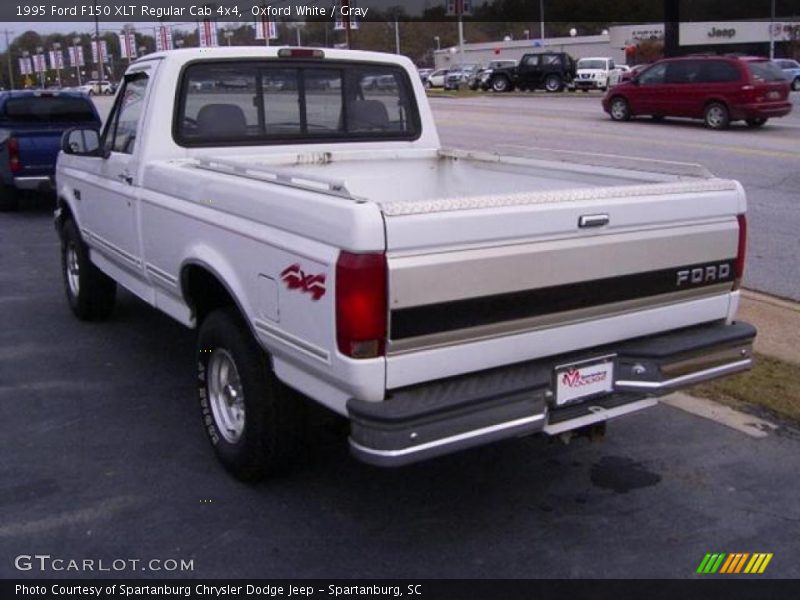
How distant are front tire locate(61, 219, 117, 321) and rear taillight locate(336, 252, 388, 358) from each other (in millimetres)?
4267

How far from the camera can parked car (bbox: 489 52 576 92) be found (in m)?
47.2

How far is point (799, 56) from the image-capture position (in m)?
70.7

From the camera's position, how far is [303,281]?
143 inches

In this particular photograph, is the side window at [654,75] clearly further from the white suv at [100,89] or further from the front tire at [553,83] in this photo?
the white suv at [100,89]

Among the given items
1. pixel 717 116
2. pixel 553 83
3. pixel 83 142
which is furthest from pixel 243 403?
pixel 553 83

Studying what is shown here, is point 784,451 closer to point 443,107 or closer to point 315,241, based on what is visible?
point 315,241

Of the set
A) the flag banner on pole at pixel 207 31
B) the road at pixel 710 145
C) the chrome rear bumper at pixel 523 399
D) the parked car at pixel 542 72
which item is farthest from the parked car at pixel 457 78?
the chrome rear bumper at pixel 523 399

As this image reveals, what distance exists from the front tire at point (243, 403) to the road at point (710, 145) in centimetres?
530

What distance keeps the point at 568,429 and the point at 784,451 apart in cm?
169

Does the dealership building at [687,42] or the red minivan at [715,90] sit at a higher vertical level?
the dealership building at [687,42]

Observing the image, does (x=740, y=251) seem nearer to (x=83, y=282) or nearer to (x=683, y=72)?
(x=83, y=282)

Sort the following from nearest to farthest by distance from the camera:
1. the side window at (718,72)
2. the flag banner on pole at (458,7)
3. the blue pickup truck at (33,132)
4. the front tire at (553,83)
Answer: the blue pickup truck at (33,132)
the side window at (718,72)
the front tire at (553,83)
the flag banner on pole at (458,7)

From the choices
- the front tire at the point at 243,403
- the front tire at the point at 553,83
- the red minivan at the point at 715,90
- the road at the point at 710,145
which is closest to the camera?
the front tire at the point at 243,403

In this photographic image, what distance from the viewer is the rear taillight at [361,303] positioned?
3.37 metres
